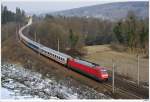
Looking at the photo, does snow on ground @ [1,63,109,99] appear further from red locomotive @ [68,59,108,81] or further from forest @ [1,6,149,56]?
forest @ [1,6,149,56]

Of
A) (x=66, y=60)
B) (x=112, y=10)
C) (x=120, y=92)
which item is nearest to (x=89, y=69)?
(x=66, y=60)

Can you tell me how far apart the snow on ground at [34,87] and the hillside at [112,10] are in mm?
994

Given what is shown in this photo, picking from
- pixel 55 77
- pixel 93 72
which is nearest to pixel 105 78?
pixel 93 72

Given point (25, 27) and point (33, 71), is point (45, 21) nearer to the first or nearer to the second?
point (25, 27)

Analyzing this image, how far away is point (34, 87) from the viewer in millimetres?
7293

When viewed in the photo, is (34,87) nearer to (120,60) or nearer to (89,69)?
(89,69)

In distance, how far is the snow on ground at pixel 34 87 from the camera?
722 centimetres

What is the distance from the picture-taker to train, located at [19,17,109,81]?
24.3 ft

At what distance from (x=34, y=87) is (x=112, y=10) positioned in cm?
158

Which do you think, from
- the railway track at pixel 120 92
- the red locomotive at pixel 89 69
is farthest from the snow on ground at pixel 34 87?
the red locomotive at pixel 89 69

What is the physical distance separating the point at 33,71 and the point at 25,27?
678mm

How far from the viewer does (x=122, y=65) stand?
7.30 meters

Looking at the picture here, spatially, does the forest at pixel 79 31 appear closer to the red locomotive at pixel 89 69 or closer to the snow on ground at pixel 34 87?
the red locomotive at pixel 89 69

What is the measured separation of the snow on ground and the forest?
20.2 inches
